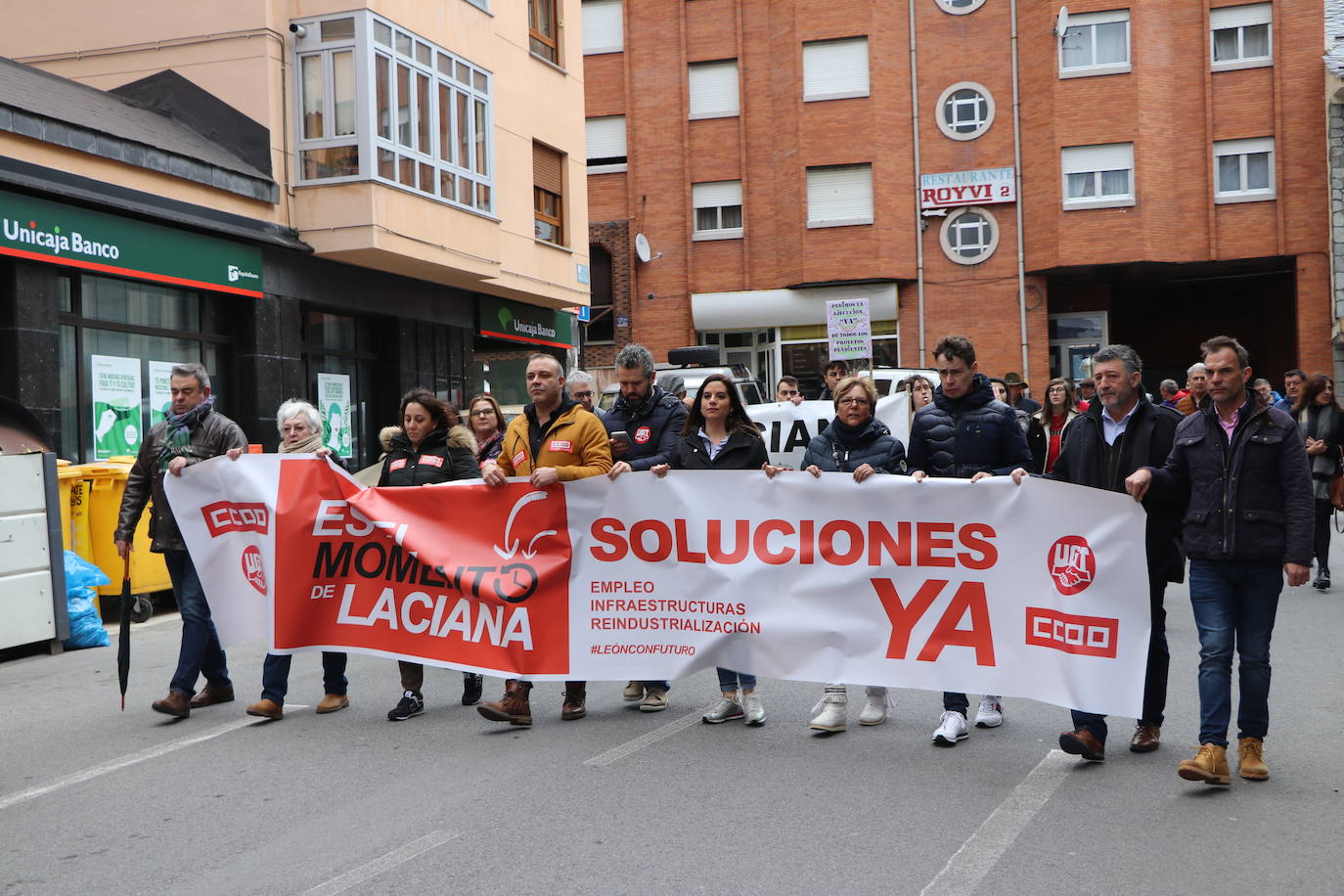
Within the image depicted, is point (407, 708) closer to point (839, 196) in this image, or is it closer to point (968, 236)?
point (839, 196)

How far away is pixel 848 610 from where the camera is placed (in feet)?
22.0

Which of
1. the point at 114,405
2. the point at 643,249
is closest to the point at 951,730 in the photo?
the point at 114,405

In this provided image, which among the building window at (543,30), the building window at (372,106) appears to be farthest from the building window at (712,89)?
the building window at (372,106)

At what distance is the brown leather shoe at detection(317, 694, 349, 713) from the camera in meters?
7.68

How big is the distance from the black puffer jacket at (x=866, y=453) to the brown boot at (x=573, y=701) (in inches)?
70.5

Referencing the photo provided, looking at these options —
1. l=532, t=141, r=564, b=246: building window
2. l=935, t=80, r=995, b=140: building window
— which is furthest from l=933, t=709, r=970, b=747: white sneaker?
l=935, t=80, r=995, b=140: building window

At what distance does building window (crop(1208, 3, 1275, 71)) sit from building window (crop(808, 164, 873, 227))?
870 centimetres

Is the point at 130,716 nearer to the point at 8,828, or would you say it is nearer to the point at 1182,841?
the point at 8,828

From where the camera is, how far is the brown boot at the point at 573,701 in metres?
7.33

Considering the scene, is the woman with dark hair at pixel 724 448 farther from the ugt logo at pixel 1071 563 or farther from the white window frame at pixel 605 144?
the white window frame at pixel 605 144

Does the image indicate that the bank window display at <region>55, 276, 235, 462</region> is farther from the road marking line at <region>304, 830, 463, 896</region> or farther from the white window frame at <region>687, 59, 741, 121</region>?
the white window frame at <region>687, 59, 741, 121</region>

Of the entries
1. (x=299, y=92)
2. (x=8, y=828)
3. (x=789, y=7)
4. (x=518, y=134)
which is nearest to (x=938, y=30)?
(x=789, y=7)

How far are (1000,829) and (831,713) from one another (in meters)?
1.75

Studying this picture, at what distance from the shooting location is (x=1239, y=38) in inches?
1252
